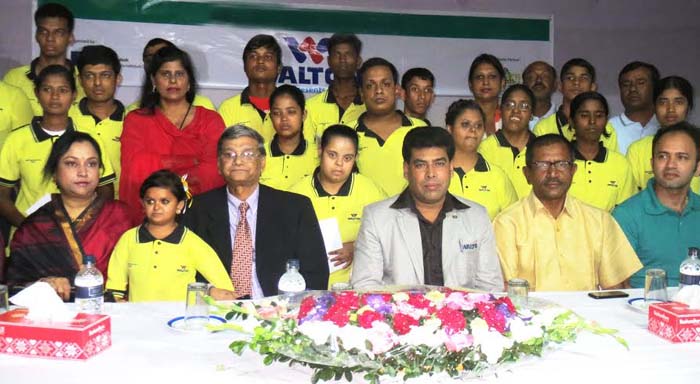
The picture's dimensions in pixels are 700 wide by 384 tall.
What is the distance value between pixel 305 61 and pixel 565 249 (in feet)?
9.99

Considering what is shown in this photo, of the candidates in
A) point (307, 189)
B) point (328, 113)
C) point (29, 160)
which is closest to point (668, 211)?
point (307, 189)

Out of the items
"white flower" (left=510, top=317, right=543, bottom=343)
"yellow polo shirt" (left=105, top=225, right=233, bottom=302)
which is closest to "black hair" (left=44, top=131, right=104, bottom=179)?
"yellow polo shirt" (left=105, top=225, right=233, bottom=302)

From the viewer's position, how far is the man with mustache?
4.78 metres

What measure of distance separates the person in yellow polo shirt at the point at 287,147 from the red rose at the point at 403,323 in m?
2.23

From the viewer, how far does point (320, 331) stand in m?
1.84

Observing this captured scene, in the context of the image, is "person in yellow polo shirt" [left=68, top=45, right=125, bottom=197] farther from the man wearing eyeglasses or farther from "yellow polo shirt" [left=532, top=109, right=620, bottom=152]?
"yellow polo shirt" [left=532, top=109, right=620, bottom=152]

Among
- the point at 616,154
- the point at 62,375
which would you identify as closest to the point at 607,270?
the point at 616,154

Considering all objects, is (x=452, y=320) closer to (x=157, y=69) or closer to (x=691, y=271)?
(x=691, y=271)

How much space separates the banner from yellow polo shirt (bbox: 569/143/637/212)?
2.13 metres

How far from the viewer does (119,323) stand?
240 cm

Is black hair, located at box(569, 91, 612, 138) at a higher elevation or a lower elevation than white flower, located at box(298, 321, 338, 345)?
higher

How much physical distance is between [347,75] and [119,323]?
2695mm

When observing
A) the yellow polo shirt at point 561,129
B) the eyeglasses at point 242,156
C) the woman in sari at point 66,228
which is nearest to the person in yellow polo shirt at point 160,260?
the woman in sari at point 66,228

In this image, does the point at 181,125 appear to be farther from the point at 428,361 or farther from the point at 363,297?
the point at 428,361
